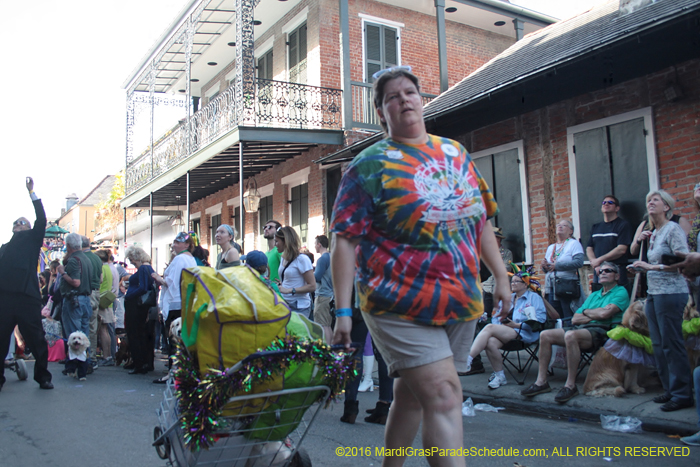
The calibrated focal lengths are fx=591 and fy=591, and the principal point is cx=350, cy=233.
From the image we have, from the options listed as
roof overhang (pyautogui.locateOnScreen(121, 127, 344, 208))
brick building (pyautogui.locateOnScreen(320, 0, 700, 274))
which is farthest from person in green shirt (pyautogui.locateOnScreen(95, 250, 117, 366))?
Answer: brick building (pyautogui.locateOnScreen(320, 0, 700, 274))

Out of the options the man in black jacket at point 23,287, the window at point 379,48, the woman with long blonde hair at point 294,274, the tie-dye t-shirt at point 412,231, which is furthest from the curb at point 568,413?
the window at point 379,48

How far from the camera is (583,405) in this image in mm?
5684

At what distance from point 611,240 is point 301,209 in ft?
30.7

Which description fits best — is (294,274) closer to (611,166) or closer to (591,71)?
(611,166)

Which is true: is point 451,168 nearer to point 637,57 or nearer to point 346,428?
point 346,428

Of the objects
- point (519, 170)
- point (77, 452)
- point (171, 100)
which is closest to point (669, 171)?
point (519, 170)

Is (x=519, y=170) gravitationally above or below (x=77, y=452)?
above

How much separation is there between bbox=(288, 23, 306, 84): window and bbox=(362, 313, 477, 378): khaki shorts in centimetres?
1343

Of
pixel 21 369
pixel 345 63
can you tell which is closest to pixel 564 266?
pixel 21 369

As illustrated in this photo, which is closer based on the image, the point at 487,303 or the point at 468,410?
the point at 468,410

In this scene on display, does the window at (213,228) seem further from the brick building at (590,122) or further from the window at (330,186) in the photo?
the brick building at (590,122)

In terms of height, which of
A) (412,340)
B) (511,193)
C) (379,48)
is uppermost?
(379,48)

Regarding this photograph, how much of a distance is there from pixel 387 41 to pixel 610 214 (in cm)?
932

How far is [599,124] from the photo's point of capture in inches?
331
